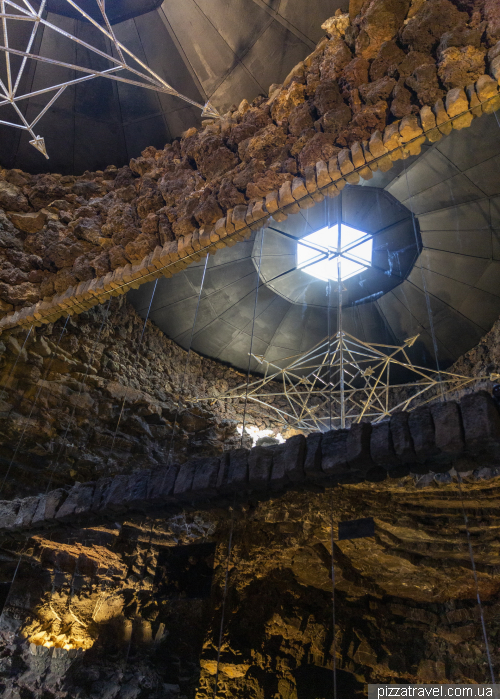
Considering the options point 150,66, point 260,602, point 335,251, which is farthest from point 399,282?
point 260,602

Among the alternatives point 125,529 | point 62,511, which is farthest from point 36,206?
point 125,529

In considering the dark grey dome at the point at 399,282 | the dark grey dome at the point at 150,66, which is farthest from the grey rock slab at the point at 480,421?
the dark grey dome at the point at 150,66

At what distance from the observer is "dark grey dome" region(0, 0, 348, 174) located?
6918 mm

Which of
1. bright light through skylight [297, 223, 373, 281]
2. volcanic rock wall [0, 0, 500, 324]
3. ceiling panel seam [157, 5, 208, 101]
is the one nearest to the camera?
volcanic rock wall [0, 0, 500, 324]

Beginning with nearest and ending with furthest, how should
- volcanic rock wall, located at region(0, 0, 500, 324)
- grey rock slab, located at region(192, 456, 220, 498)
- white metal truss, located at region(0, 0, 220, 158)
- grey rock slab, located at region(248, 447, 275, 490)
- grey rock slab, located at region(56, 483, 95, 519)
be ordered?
grey rock slab, located at region(248, 447, 275, 490) < grey rock slab, located at region(192, 456, 220, 498) < volcanic rock wall, located at region(0, 0, 500, 324) < grey rock slab, located at region(56, 483, 95, 519) < white metal truss, located at region(0, 0, 220, 158)

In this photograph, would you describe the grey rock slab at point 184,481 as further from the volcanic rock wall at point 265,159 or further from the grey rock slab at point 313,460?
the volcanic rock wall at point 265,159

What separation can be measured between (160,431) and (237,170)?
5.20 metres

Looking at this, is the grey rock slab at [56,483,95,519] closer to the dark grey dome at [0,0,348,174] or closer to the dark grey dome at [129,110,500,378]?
the dark grey dome at [129,110,500,378]

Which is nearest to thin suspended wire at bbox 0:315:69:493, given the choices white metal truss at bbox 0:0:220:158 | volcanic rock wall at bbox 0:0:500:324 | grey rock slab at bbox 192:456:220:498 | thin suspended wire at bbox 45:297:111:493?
thin suspended wire at bbox 45:297:111:493

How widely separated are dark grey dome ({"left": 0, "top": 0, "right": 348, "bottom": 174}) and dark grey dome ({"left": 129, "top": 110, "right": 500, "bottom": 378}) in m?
2.53

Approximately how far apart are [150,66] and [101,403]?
6148 mm

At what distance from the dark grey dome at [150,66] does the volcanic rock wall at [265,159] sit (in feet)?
2.79

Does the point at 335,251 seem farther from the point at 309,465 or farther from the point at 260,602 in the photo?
the point at 260,602

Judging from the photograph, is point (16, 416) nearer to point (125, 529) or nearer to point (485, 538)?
point (125, 529)
